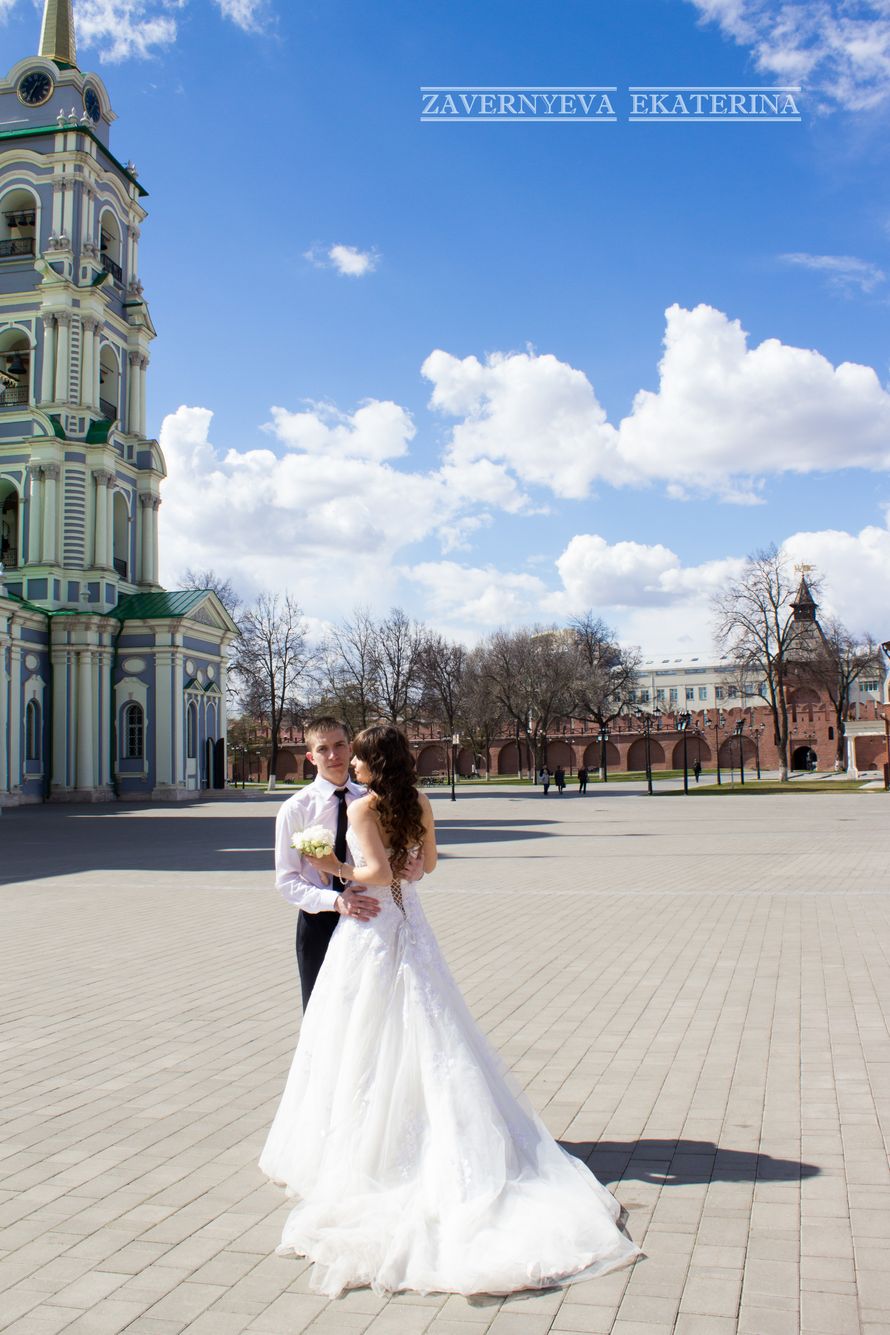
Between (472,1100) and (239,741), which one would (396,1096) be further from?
(239,741)

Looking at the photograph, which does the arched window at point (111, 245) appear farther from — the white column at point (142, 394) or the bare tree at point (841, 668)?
the bare tree at point (841, 668)

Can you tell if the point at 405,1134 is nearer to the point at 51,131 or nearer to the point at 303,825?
the point at 303,825

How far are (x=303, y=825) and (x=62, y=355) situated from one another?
142 ft

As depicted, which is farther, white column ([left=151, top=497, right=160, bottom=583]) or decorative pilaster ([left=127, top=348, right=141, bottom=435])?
white column ([left=151, top=497, right=160, bottom=583])

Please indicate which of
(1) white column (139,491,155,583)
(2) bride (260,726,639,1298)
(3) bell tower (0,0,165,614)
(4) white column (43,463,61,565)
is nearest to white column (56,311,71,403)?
(3) bell tower (0,0,165,614)

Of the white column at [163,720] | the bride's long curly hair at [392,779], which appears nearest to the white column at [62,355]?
the white column at [163,720]

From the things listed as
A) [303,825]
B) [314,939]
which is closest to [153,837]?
[314,939]

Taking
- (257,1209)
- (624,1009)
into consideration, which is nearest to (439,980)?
(257,1209)

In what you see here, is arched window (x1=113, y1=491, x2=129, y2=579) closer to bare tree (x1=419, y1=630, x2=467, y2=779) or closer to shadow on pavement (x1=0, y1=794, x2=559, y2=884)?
shadow on pavement (x1=0, y1=794, x2=559, y2=884)

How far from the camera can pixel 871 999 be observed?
7.85 m

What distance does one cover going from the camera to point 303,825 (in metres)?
5.00

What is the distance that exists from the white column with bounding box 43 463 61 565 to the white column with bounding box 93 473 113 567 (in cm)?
160

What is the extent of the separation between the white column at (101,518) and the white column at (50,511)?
5.23ft

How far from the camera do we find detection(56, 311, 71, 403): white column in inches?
1724
